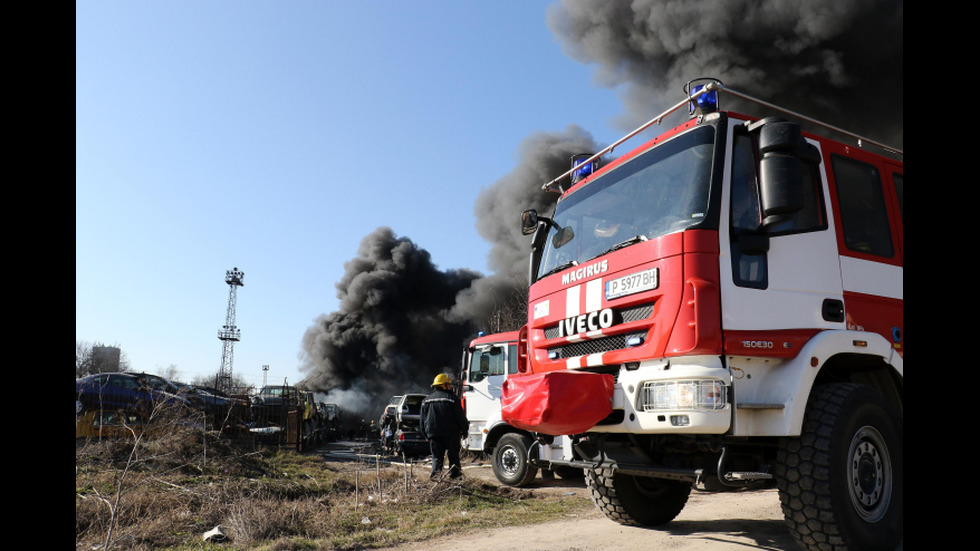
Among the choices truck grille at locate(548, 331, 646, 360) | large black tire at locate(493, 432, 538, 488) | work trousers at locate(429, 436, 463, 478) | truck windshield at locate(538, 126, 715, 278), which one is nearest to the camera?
truck windshield at locate(538, 126, 715, 278)

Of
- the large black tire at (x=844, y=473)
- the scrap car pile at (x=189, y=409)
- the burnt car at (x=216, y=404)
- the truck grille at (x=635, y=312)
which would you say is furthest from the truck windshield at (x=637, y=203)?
the burnt car at (x=216, y=404)

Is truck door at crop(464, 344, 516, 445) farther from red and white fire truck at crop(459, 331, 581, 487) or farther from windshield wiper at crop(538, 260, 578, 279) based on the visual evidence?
windshield wiper at crop(538, 260, 578, 279)

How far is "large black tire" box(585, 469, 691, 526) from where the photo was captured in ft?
17.0

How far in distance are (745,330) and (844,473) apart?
960mm

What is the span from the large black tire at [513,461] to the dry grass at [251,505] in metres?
0.94

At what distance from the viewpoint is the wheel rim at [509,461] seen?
368 inches

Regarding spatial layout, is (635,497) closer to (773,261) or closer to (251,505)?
(773,261)

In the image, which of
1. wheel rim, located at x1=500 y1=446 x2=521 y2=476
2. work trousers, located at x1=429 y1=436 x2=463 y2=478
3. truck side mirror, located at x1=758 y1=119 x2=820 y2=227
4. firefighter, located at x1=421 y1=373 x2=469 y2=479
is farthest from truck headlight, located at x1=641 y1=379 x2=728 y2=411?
wheel rim, located at x1=500 y1=446 x2=521 y2=476

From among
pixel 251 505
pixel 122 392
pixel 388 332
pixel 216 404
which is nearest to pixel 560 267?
pixel 251 505

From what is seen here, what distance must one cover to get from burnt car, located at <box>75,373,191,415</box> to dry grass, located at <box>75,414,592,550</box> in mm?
775

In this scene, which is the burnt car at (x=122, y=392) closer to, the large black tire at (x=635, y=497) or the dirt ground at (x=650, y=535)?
the dirt ground at (x=650, y=535)

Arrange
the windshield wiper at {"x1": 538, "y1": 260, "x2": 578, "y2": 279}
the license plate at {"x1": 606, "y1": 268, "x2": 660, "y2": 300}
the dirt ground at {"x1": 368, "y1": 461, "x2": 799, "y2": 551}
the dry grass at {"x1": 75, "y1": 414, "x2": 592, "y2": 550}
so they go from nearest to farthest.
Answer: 1. the license plate at {"x1": 606, "y1": 268, "x2": 660, "y2": 300}
2. the dirt ground at {"x1": 368, "y1": 461, "x2": 799, "y2": 551}
3. the windshield wiper at {"x1": 538, "y1": 260, "x2": 578, "y2": 279}
4. the dry grass at {"x1": 75, "y1": 414, "x2": 592, "y2": 550}
